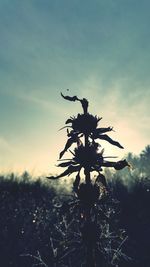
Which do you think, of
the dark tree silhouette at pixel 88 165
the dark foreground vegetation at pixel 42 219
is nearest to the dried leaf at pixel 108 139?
the dark tree silhouette at pixel 88 165

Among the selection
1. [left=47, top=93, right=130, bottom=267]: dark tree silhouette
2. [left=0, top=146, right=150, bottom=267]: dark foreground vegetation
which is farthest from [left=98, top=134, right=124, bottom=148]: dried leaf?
[left=0, top=146, right=150, bottom=267]: dark foreground vegetation

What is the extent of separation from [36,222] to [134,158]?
57.4 metres

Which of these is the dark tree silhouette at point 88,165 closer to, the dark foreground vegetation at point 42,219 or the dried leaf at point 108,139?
the dried leaf at point 108,139

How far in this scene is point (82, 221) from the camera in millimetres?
7711

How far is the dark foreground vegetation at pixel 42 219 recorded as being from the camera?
87.9 feet

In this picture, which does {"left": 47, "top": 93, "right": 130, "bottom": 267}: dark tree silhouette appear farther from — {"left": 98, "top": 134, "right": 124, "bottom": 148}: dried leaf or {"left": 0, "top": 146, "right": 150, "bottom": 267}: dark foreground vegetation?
{"left": 0, "top": 146, "right": 150, "bottom": 267}: dark foreground vegetation

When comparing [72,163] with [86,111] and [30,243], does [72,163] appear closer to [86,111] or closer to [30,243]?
[86,111]

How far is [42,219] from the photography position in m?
29.7

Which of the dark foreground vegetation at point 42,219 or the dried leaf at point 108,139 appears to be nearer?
the dried leaf at point 108,139

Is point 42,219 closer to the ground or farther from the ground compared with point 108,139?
farther from the ground

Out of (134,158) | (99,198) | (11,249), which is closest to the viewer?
(99,198)

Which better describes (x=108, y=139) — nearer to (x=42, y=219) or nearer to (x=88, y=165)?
(x=88, y=165)

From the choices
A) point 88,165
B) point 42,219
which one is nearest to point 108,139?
point 88,165

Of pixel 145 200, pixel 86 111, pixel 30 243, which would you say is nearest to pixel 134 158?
pixel 145 200
